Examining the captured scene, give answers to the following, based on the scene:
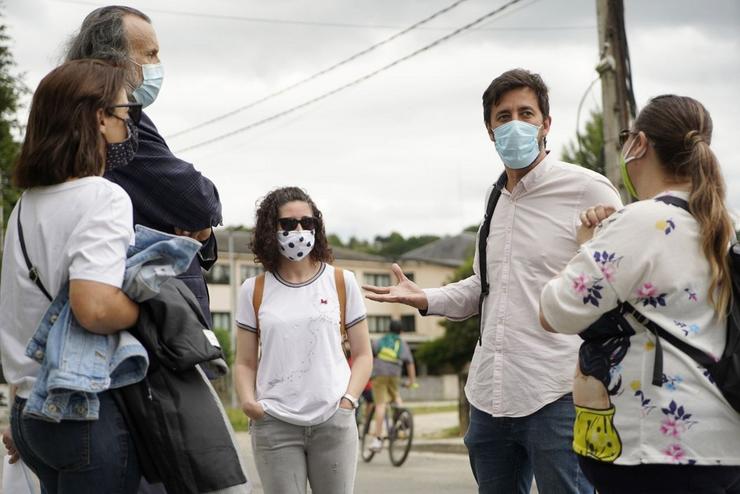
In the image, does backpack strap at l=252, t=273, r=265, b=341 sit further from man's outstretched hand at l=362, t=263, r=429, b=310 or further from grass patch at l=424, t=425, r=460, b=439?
grass patch at l=424, t=425, r=460, b=439

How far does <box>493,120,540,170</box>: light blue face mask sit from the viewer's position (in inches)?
179

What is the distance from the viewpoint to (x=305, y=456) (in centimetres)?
512

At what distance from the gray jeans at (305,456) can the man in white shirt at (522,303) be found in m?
0.74

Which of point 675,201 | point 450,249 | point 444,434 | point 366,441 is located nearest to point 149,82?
point 675,201

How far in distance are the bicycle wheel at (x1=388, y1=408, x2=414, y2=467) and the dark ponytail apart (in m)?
11.8

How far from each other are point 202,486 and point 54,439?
43 centimetres

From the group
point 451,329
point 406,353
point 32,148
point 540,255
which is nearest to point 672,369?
point 540,255

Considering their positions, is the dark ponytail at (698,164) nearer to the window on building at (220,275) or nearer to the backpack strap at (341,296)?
the backpack strap at (341,296)

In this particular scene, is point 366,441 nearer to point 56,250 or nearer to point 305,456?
point 305,456

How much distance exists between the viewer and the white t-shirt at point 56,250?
2992mm

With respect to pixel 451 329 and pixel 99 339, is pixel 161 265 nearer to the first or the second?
pixel 99 339

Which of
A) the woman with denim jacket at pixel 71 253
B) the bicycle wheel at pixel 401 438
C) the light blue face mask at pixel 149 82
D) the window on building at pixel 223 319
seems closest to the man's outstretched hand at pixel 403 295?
the light blue face mask at pixel 149 82

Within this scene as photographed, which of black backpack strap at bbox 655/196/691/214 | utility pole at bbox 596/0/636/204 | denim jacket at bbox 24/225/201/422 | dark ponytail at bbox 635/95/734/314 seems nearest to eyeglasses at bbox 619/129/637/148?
dark ponytail at bbox 635/95/734/314

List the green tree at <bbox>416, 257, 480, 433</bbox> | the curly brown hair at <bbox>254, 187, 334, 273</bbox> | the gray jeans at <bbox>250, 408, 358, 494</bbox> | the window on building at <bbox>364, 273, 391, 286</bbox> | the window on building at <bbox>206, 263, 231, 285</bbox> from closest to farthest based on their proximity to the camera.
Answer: the gray jeans at <bbox>250, 408, 358, 494</bbox>
the curly brown hair at <bbox>254, 187, 334, 273</bbox>
the green tree at <bbox>416, 257, 480, 433</bbox>
the window on building at <bbox>206, 263, 231, 285</bbox>
the window on building at <bbox>364, 273, 391, 286</bbox>
